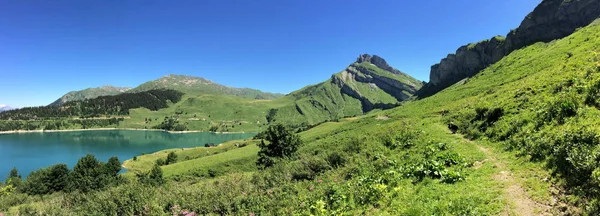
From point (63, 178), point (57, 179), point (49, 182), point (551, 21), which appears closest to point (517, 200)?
point (63, 178)

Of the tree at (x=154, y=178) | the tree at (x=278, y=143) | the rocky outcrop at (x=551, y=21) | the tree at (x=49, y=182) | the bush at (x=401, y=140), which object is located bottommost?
the tree at (x=49, y=182)

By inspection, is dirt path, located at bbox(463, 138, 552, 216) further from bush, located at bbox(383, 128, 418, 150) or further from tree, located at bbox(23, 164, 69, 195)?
tree, located at bbox(23, 164, 69, 195)

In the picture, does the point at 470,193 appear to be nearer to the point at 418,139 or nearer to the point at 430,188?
the point at 430,188

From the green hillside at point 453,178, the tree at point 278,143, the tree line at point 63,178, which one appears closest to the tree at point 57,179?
the tree line at point 63,178

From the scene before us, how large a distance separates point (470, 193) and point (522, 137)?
757cm

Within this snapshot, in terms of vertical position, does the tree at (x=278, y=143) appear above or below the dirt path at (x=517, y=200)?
below

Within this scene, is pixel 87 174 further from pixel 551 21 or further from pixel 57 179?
pixel 551 21

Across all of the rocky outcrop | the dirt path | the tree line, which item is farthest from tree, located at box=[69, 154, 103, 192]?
the rocky outcrop

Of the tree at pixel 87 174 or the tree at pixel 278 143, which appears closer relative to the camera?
the tree at pixel 278 143

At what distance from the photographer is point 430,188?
11.1 meters

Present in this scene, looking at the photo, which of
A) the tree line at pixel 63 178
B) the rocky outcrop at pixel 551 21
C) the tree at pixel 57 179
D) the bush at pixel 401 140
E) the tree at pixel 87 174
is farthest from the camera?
the rocky outcrop at pixel 551 21

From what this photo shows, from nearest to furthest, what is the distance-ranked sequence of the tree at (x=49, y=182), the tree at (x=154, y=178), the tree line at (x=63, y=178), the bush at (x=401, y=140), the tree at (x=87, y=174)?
the bush at (x=401, y=140) → the tree at (x=154, y=178) → the tree at (x=87, y=174) → the tree line at (x=63, y=178) → the tree at (x=49, y=182)

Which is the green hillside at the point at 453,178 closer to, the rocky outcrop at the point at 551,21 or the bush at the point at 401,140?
the bush at the point at 401,140

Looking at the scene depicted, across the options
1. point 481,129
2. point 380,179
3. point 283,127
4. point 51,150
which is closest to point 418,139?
point 481,129
